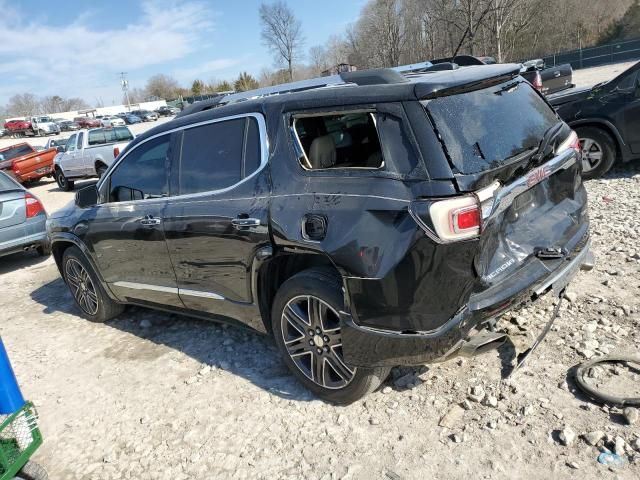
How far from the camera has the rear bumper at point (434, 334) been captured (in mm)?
2521

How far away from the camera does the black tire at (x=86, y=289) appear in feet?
16.0

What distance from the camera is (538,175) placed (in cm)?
289

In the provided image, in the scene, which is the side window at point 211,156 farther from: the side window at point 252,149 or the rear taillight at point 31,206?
the rear taillight at point 31,206

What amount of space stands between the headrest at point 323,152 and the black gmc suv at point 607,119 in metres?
5.12

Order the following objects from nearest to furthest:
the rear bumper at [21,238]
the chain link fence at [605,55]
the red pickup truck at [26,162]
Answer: the rear bumper at [21,238]
the red pickup truck at [26,162]
the chain link fence at [605,55]

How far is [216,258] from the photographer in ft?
11.4

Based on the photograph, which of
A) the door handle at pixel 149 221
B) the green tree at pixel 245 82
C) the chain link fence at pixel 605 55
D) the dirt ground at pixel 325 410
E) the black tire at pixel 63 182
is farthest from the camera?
the green tree at pixel 245 82

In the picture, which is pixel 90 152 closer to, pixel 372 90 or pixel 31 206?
pixel 31 206

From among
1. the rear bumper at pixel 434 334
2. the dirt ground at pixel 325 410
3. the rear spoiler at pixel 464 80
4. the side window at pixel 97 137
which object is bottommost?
the dirt ground at pixel 325 410

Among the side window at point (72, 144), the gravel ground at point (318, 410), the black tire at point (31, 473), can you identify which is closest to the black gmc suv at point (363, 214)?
the gravel ground at point (318, 410)

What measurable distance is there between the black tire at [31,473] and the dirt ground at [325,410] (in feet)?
0.84

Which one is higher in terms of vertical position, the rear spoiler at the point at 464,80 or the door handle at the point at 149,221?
the rear spoiler at the point at 464,80

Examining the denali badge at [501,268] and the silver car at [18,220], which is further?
the silver car at [18,220]

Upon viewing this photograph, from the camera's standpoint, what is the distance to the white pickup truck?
15.1m
